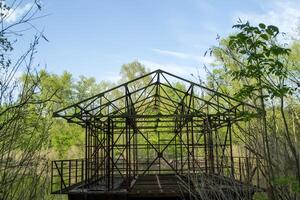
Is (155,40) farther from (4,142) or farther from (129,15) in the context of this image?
(4,142)

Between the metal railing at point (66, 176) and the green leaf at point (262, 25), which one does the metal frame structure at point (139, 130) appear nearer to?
the metal railing at point (66, 176)

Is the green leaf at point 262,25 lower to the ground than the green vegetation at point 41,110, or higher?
higher

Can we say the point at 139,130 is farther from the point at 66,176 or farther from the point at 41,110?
the point at 41,110

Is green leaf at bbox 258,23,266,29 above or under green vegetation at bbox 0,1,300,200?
above

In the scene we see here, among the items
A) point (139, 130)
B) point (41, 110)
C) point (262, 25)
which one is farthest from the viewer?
point (139, 130)

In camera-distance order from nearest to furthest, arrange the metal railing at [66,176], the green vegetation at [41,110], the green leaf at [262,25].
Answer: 1. the green vegetation at [41,110]
2. the green leaf at [262,25]
3. the metal railing at [66,176]

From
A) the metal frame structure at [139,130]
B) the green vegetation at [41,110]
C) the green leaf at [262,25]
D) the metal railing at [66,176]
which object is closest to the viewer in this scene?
the green vegetation at [41,110]

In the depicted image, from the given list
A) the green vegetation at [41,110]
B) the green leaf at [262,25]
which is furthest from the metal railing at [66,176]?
the green leaf at [262,25]

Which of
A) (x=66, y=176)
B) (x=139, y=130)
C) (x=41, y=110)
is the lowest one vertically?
(x=66, y=176)

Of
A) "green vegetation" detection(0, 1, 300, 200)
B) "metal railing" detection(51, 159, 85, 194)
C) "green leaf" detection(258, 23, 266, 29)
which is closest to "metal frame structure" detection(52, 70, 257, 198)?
"metal railing" detection(51, 159, 85, 194)

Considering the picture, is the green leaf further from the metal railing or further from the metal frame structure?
the metal railing

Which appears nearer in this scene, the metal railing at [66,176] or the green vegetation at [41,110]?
the green vegetation at [41,110]

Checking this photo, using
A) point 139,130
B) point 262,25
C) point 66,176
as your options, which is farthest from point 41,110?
→ point 139,130

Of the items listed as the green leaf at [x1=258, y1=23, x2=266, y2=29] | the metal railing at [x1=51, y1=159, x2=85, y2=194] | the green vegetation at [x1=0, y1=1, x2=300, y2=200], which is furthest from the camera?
the metal railing at [x1=51, y1=159, x2=85, y2=194]
